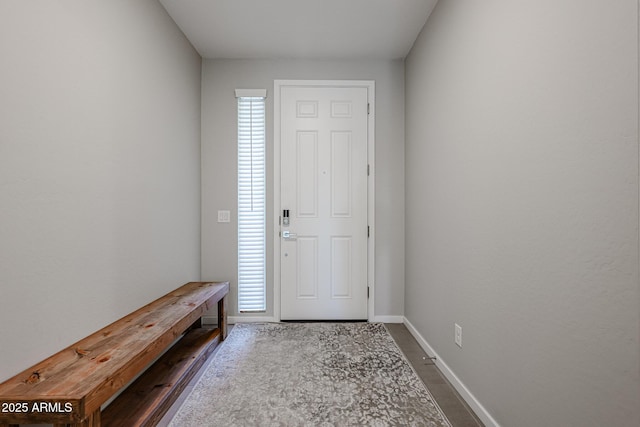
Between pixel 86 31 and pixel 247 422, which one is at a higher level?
pixel 86 31

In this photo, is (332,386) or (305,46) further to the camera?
(305,46)

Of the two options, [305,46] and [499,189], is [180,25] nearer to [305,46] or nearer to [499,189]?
[305,46]

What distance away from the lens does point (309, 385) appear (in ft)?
6.79

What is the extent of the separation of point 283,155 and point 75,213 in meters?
2.00

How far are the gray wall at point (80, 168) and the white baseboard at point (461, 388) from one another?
218cm

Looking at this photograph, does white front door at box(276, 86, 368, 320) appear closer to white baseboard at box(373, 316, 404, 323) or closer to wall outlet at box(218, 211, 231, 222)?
white baseboard at box(373, 316, 404, 323)

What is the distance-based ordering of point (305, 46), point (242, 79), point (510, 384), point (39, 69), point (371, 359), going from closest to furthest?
point (39, 69), point (510, 384), point (371, 359), point (305, 46), point (242, 79)

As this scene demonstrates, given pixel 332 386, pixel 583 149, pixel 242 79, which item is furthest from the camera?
pixel 242 79

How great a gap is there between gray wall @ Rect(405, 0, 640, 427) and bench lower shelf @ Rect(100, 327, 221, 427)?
1.82 m

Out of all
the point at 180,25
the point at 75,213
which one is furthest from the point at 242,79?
the point at 75,213

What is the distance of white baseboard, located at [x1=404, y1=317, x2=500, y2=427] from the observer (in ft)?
5.46

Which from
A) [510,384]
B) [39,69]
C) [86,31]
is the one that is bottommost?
[510,384]

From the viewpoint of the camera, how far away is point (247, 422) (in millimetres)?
1719

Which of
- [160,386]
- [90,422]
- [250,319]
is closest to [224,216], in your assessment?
[250,319]
